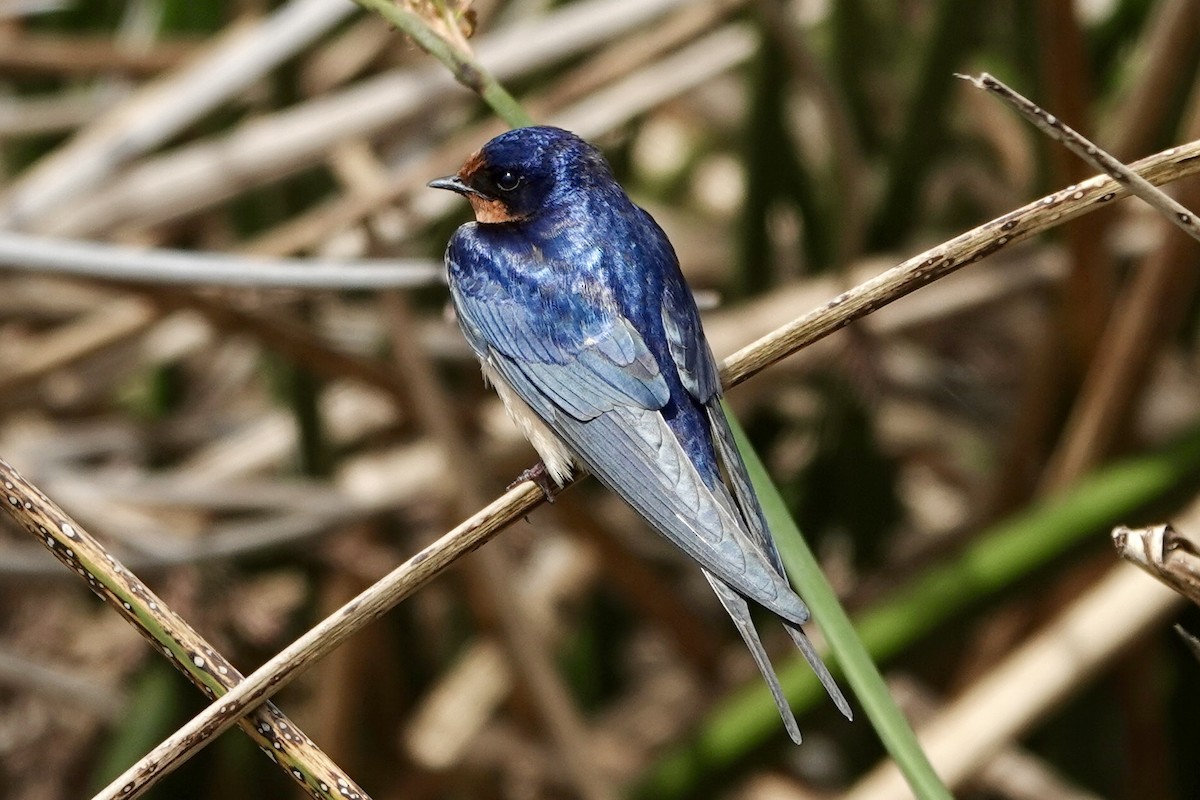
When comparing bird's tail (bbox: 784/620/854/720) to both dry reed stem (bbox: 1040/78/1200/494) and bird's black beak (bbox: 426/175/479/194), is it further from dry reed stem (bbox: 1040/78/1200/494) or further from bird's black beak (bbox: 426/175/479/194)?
dry reed stem (bbox: 1040/78/1200/494)

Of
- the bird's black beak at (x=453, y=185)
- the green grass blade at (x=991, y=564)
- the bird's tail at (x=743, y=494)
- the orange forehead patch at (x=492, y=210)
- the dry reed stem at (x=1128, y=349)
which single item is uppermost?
the bird's black beak at (x=453, y=185)

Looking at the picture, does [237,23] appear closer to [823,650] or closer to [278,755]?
[823,650]

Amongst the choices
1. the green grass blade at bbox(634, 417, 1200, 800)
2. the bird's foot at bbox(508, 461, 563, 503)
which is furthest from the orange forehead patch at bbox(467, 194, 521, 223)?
the green grass blade at bbox(634, 417, 1200, 800)

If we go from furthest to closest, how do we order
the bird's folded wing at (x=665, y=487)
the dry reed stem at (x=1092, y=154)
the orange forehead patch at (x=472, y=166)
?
the orange forehead patch at (x=472, y=166)
the bird's folded wing at (x=665, y=487)
the dry reed stem at (x=1092, y=154)

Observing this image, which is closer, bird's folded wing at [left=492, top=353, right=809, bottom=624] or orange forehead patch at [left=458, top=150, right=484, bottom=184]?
bird's folded wing at [left=492, top=353, right=809, bottom=624]

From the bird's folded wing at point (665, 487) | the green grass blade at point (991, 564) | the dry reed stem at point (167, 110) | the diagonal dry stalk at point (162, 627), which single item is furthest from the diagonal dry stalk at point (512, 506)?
the dry reed stem at point (167, 110)

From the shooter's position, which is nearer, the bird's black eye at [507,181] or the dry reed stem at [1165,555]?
the dry reed stem at [1165,555]

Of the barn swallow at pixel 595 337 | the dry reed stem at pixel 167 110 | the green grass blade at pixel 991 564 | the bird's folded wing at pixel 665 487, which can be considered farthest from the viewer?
the dry reed stem at pixel 167 110

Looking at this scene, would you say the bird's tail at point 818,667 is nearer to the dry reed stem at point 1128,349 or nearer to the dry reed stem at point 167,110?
the dry reed stem at point 1128,349
